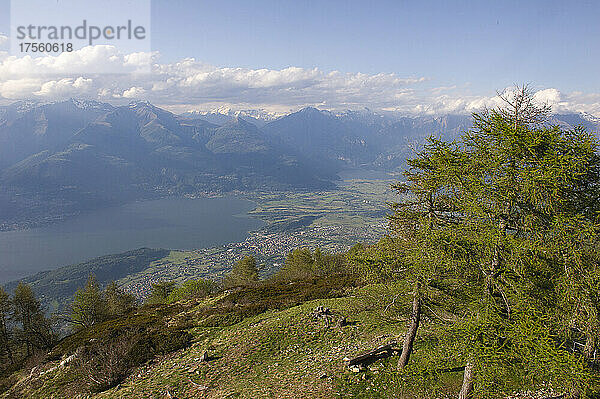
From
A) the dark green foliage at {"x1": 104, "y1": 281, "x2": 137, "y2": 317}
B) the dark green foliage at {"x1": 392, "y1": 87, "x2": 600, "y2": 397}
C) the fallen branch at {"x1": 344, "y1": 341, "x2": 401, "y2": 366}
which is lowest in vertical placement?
the dark green foliage at {"x1": 104, "y1": 281, "x2": 137, "y2": 317}

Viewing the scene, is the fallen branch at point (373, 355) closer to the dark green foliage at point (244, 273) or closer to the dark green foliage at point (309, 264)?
the dark green foliage at point (309, 264)

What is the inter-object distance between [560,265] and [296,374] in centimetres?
1221

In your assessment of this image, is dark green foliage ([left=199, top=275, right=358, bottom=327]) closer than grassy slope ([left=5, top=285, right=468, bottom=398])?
No

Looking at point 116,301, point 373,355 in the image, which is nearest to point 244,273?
point 116,301

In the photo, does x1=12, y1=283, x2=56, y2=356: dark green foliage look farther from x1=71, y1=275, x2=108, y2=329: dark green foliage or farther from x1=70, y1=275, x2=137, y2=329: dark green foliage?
x1=71, y1=275, x2=108, y2=329: dark green foliage

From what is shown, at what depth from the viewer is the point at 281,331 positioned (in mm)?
20031

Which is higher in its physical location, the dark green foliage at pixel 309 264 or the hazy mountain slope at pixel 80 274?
the dark green foliage at pixel 309 264

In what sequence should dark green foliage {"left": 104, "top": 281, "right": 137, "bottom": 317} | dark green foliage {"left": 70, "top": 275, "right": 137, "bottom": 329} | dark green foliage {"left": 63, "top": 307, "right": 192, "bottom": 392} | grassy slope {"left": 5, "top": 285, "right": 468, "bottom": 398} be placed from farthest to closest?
dark green foliage {"left": 104, "top": 281, "right": 137, "bottom": 317}
dark green foliage {"left": 70, "top": 275, "right": 137, "bottom": 329}
dark green foliage {"left": 63, "top": 307, "right": 192, "bottom": 392}
grassy slope {"left": 5, "top": 285, "right": 468, "bottom": 398}

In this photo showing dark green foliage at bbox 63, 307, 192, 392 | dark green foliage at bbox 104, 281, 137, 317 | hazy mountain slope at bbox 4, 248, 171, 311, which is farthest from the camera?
hazy mountain slope at bbox 4, 248, 171, 311

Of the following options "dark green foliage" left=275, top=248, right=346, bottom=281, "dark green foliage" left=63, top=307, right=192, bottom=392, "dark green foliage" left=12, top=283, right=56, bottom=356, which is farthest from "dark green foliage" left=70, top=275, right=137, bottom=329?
"dark green foliage" left=275, top=248, right=346, bottom=281

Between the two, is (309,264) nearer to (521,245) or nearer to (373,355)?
(373,355)

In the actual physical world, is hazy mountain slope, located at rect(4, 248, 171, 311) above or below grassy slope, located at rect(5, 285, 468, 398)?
below

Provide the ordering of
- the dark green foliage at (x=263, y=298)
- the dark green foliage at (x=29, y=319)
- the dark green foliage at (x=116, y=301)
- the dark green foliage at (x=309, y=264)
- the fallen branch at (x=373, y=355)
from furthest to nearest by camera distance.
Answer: the dark green foliage at (x=309, y=264)
the dark green foliage at (x=116, y=301)
the dark green foliage at (x=29, y=319)
the dark green foliage at (x=263, y=298)
the fallen branch at (x=373, y=355)

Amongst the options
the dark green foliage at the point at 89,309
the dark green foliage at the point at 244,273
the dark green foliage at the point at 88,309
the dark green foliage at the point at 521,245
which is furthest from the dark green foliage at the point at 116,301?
the dark green foliage at the point at 521,245
